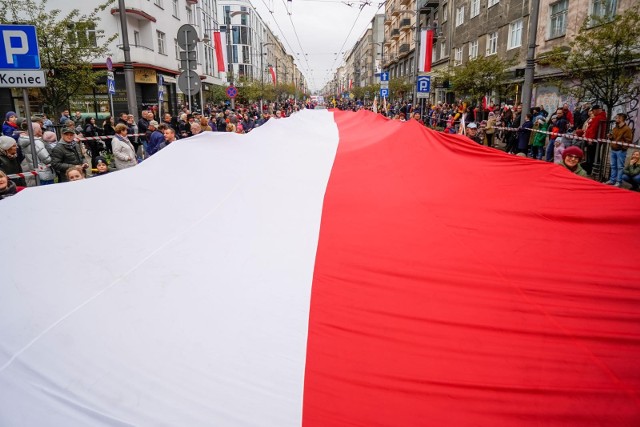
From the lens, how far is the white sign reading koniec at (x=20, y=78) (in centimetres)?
655

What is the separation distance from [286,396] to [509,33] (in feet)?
92.2

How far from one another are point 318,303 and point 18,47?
6.59 m

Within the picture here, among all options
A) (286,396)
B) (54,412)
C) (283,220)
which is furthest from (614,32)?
(54,412)

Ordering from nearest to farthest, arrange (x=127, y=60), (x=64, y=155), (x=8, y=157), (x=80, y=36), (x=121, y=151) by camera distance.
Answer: (x=8, y=157) → (x=64, y=155) → (x=121, y=151) → (x=127, y=60) → (x=80, y=36)

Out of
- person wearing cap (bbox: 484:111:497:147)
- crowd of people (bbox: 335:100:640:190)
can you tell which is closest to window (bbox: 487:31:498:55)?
crowd of people (bbox: 335:100:640:190)

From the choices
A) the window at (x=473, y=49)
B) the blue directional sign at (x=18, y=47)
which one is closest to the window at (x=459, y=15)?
the window at (x=473, y=49)

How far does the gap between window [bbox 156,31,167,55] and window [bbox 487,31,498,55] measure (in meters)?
22.9

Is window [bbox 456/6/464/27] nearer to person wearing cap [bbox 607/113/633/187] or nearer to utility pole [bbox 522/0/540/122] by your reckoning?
utility pole [bbox 522/0/540/122]

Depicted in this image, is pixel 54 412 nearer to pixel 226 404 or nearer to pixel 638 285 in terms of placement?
pixel 226 404

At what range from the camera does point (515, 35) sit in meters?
24.8

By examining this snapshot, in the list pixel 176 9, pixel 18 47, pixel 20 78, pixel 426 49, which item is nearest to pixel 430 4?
pixel 176 9

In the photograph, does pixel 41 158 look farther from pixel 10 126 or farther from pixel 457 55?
pixel 457 55

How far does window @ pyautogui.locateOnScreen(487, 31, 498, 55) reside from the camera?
89.3ft

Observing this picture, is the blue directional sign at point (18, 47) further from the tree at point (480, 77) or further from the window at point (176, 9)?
the window at point (176, 9)
